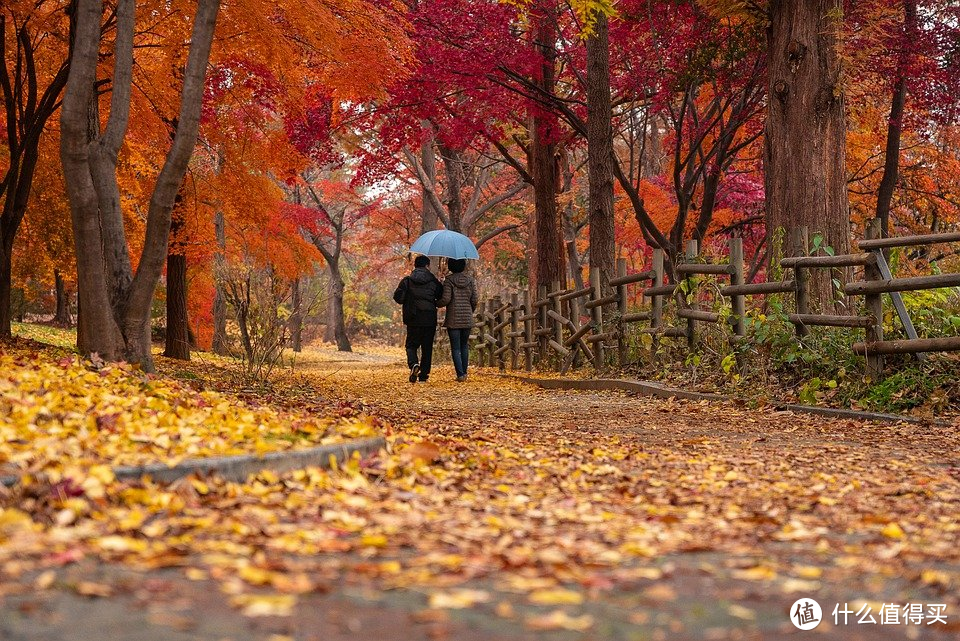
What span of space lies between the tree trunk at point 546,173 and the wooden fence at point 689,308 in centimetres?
51

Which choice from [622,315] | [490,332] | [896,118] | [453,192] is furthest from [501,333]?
[896,118]

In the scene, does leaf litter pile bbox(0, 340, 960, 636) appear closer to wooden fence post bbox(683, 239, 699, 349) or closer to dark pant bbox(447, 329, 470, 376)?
wooden fence post bbox(683, 239, 699, 349)

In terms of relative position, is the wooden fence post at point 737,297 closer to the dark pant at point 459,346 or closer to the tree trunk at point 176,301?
the dark pant at point 459,346

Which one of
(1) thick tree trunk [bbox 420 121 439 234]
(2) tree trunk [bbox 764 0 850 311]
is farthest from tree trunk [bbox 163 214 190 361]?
(2) tree trunk [bbox 764 0 850 311]

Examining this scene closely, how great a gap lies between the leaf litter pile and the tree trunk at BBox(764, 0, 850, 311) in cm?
353

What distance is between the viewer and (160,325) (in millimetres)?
26125

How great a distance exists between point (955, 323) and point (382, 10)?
706cm

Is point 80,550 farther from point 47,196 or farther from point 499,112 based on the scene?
point 47,196

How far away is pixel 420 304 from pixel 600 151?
3.06 meters

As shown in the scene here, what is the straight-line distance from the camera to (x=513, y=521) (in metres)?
3.36

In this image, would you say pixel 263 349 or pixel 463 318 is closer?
pixel 263 349

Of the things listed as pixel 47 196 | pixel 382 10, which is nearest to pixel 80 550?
pixel 382 10

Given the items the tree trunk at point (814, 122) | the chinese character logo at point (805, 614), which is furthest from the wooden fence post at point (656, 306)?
the chinese character logo at point (805, 614)

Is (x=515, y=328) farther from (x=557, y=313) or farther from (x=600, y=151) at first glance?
(x=600, y=151)
